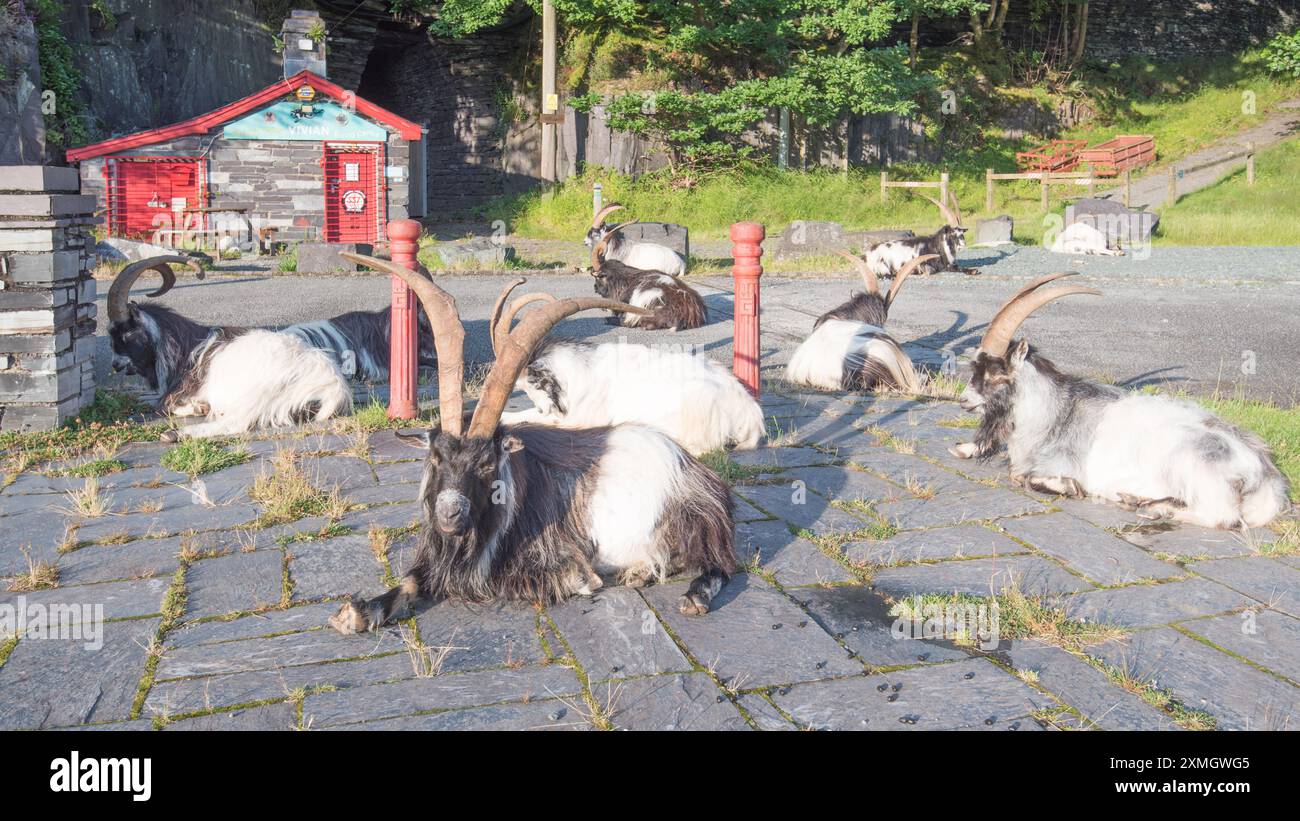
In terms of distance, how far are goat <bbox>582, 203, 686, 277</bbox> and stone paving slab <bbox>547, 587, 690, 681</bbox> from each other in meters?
10.5

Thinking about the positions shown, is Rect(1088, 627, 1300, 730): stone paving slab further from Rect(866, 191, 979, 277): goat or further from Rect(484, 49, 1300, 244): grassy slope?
Rect(484, 49, 1300, 244): grassy slope

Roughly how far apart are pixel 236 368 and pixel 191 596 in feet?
10.8

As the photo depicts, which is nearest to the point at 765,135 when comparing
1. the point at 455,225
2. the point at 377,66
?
the point at 455,225

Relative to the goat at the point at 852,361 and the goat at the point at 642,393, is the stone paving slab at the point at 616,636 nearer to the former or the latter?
the goat at the point at 642,393

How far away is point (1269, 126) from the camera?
101 feet

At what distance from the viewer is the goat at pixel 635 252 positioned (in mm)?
14258

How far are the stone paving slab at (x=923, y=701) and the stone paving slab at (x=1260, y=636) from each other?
90 cm

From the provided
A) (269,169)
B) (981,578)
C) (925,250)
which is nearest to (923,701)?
(981,578)

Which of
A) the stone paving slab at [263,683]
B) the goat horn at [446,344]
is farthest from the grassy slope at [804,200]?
the stone paving slab at [263,683]

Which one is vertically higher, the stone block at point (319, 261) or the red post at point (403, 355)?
the stone block at point (319, 261)

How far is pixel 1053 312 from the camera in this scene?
39.3ft

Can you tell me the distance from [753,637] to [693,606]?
0.29 meters

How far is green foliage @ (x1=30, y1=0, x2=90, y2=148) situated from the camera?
2000 cm
